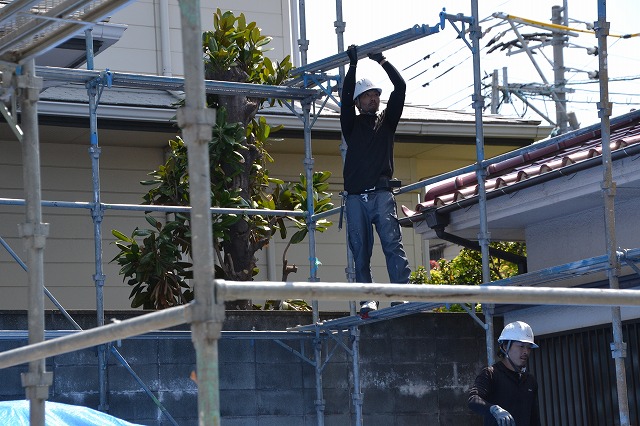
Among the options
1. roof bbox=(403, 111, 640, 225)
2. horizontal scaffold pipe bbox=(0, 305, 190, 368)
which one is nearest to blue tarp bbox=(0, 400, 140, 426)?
horizontal scaffold pipe bbox=(0, 305, 190, 368)

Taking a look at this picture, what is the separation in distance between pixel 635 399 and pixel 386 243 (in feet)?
7.79

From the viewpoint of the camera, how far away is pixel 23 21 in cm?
607

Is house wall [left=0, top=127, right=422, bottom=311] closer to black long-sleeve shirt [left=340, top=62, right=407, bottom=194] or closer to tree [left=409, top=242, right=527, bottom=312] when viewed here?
tree [left=409, top=242, right=527, bottom=312]

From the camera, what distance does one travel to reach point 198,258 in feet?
14.6

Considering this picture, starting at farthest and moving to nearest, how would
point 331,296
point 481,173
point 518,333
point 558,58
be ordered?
point 558,58, point 481,173, point 518,333, point 331,296

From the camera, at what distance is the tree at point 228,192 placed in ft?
38.8

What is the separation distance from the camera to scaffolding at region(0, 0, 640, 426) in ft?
14.7

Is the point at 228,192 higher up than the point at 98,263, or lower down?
higher up

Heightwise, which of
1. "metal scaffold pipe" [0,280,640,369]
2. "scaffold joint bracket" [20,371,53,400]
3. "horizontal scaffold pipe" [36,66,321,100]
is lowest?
"scaffold joint bracket" [20,371,53,400]

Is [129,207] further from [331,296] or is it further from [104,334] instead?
[331,296]

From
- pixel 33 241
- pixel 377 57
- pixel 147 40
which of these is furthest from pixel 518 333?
pixel 147 40

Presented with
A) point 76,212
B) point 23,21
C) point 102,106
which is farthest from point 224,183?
point 23,21

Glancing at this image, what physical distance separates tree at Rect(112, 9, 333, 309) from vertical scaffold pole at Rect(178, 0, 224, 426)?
23.2ft

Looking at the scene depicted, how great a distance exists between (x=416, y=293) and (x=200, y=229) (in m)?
0.93
